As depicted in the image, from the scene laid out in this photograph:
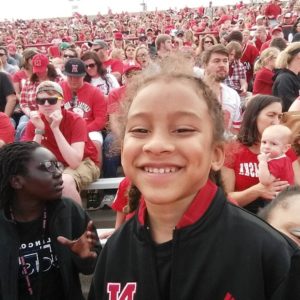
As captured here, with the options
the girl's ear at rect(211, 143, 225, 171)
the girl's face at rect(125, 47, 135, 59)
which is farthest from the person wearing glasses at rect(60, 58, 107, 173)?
the girl's face at rect(125, 47, 135, 59)

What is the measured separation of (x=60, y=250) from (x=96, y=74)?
4.08m

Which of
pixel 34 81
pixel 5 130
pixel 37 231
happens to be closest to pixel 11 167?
pixel 37 231

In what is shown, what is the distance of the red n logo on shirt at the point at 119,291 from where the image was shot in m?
1.08

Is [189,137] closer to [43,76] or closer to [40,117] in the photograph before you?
[40,117]

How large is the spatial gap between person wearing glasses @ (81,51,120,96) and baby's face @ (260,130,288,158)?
3.28m

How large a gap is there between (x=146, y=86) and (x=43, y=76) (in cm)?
457

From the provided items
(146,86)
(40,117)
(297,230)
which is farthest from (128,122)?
(40,117)

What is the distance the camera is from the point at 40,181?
1965 mm

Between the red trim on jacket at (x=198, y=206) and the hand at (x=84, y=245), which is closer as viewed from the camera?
the red trim on jacket at (x=198, y=206)

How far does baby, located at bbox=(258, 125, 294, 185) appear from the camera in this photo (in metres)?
2.62

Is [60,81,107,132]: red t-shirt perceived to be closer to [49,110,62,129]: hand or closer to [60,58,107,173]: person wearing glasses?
[60,58,107,173]: person wearing glasses

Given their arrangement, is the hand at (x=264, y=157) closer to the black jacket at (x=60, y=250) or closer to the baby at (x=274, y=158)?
→ the baby at (x=274, y=158)

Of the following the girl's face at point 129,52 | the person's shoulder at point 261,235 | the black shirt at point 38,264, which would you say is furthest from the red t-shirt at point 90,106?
the girl's face at point 129,52

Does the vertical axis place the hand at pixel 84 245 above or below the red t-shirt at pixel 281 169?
above
